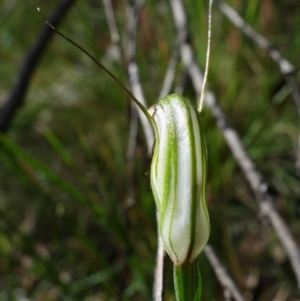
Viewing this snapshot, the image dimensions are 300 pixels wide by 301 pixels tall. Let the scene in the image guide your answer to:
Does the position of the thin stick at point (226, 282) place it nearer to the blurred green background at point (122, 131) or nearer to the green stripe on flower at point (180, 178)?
the green stripe on flower at point (180, 178)

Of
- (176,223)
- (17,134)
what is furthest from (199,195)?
(17,134)

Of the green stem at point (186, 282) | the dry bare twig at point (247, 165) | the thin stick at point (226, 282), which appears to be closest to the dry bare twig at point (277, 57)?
the dry bare twig at point (247, 165)

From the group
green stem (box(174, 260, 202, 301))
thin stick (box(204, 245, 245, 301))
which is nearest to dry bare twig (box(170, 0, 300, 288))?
thin stick (box(204, 245, 245, 301))

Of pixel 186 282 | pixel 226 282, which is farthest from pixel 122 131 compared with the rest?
pixel 186 282

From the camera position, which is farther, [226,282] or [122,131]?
[122,131]

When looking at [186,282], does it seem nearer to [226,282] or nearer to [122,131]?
[226,282]

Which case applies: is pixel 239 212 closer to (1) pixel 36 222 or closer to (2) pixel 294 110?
(2) pixel 294 110
